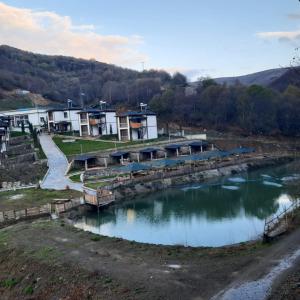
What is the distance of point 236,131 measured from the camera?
2771 inches

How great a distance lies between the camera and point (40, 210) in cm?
2862

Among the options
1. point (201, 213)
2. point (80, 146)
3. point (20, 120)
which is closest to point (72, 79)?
point (20, 120)

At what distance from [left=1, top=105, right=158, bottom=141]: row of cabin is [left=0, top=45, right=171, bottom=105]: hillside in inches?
697

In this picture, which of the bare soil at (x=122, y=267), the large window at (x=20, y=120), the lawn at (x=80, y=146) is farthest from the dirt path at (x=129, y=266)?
the large window at (x=20, y=120)

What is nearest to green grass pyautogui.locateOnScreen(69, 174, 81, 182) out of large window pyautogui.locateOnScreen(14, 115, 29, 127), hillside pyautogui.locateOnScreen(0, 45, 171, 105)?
large window pyautogui.locateOnScreen(14, 115, 29, 127)

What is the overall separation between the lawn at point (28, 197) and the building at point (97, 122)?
29508 millimetres

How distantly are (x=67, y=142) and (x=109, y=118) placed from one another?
8.95m

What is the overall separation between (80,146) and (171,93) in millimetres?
32704

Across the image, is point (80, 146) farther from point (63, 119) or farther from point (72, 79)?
point (72, 79)

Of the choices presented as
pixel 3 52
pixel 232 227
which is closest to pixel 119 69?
pixel 3 52

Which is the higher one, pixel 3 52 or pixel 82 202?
pixel 3 52

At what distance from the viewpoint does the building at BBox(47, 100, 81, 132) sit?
67.5 metres

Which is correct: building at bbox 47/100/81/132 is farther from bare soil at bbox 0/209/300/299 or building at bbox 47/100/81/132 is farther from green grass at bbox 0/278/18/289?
green grass at bbox 0/278/18/289

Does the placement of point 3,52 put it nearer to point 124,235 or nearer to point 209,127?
point 209,127
